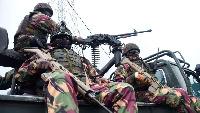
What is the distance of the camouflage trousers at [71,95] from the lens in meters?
1.58

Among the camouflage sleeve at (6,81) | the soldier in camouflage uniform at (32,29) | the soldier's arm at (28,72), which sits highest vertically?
the soldier in camouflage uniform at (32,29)

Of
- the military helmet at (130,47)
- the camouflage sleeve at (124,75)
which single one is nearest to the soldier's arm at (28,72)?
the camouflage sleeve at (124,75)

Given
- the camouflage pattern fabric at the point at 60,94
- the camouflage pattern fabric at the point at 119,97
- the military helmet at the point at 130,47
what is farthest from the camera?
the military helmet at the point at 130,47

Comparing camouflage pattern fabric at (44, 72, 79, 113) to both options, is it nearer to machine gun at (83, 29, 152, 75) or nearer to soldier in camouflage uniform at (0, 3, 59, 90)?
soldier in camouflage uniform at (0, 3, 59, 90)

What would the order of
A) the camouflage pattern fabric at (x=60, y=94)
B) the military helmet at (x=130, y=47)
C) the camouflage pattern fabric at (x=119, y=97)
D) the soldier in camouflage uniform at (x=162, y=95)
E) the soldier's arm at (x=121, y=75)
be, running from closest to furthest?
the camouflage pattern fabric at (x=60, y=94) < the camouflage pattern fabric at (x=119, y=97) < the soldier in camouflage uniform at (x=162, y=95) < the soldier's arm at (x=121, y=75) < the military helmet at (x=130, y=47)

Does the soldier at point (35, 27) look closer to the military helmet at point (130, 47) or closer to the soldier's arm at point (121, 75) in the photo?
the soldier's arm at point (121, 75)


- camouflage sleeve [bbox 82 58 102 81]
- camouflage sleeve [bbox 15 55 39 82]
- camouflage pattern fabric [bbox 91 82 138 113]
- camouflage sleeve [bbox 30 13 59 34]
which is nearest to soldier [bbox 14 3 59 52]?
camouflage sleeve [bbox 30 13 59 34]

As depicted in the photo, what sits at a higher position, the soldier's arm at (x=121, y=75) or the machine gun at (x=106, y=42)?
the machine gun at (x=106, y=42)

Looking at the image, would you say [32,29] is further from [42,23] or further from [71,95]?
[71,95]

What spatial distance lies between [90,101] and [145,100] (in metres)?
1.69

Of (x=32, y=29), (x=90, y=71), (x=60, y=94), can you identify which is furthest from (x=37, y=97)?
(x=32, y=29)

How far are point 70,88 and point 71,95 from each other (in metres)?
0.08

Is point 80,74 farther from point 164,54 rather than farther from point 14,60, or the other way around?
point 164,54

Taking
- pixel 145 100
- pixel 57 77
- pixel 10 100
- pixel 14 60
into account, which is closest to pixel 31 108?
pixel 10 100
